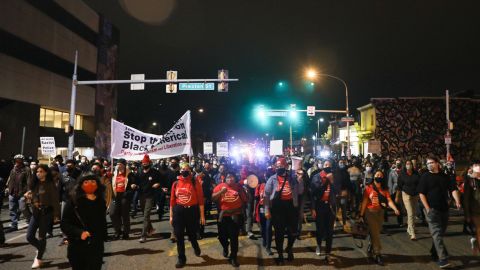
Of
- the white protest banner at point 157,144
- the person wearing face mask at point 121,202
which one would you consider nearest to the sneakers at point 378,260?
the person wearing face mask at point 121,202

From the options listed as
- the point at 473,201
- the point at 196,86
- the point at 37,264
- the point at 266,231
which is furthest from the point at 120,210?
the point at 196,86

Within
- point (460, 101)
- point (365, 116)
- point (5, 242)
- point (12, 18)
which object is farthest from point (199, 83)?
point (365, 116)

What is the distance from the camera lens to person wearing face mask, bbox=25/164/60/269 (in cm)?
698

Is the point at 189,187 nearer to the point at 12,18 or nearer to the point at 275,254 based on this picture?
the point at 275,254

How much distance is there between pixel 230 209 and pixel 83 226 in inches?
127

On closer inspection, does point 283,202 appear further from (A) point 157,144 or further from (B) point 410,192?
(A) point 157,144

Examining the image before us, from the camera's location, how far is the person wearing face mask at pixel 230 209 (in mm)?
7213

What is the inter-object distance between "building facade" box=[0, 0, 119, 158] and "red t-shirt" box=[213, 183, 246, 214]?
67.9 feet

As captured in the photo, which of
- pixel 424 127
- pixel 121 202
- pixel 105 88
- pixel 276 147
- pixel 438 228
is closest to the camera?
pixel 438 228

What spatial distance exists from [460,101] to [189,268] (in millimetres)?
34555

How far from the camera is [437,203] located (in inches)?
270

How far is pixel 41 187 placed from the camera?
729 cm

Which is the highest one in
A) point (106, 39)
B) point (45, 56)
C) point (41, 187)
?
point (106, 39)

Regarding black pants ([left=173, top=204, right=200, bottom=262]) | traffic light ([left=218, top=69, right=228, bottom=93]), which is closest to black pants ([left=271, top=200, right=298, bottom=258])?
black pants ([left=173, top=204, right=200, bottom=262])
